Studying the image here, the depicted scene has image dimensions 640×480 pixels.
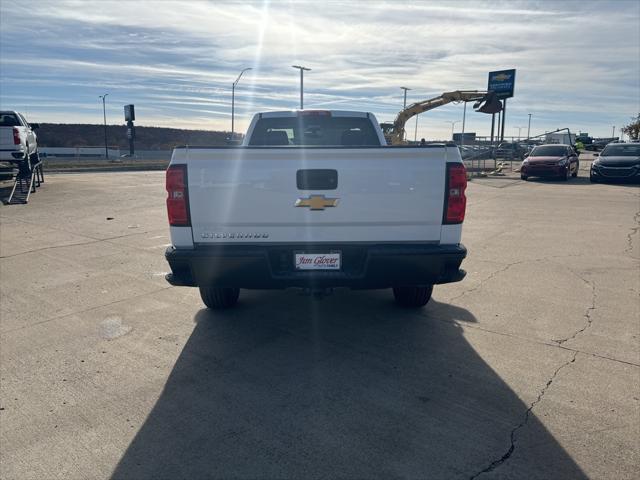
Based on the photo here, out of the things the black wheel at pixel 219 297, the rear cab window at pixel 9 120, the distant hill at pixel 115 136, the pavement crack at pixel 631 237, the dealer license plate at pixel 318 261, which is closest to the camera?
the dealer license plate at pixel 318 261

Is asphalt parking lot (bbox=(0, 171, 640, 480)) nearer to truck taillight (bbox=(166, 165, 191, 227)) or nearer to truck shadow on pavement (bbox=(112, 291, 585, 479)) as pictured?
truck shadow on pavement (bbox=(112, 291, 585, 479))

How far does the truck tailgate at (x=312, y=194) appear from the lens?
12.5 feet

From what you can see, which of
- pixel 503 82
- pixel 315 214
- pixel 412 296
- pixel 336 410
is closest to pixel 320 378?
pixel 336 410

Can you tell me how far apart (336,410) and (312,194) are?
1.65 metres

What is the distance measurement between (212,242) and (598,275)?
550 cm

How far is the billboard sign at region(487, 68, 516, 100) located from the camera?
37438mm

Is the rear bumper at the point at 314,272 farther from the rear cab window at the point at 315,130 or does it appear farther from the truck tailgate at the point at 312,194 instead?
the rear cab window at the point at 315,130

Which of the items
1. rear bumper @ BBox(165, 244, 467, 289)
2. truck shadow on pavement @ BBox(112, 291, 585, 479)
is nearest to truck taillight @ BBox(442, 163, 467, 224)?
rear bumper @ BBox(165, 244, 467, 289)

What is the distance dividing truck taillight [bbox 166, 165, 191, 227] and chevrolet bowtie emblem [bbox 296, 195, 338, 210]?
35.8 inches

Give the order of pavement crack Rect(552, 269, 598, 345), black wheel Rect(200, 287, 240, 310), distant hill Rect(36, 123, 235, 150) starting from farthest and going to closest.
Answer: distant hill Rect(36, 123, 235, 150), black wheel Rect(200, 287, 240, 310), pavement crack Rect(552, 269, 598, 345)

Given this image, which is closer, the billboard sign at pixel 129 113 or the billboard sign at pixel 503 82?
the billboard sign at pixel 503 82

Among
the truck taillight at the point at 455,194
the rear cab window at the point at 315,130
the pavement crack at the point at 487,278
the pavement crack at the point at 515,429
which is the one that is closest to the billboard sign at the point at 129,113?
the rear cab window at the point at 315,130

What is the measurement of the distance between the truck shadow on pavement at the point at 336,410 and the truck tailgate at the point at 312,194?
1.06 m

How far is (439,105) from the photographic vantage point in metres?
24.4
